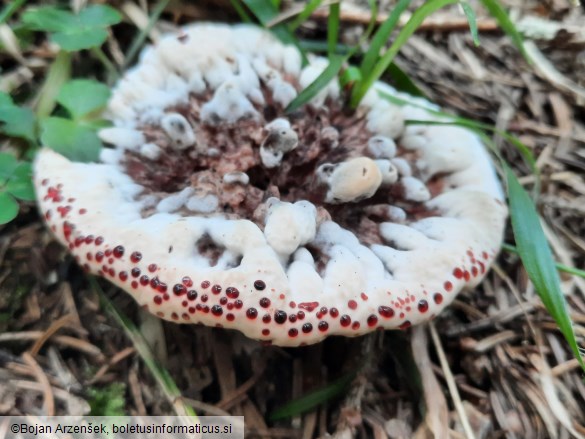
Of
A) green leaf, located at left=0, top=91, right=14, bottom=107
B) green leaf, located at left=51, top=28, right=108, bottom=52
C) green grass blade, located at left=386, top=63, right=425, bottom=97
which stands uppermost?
green grass blade, located at left=386, top=63, right=425, bottom=97

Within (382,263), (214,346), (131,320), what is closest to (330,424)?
(214,346)

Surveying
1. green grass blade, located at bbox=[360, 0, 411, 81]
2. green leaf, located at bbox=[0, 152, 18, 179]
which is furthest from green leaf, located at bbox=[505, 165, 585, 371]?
green leaf, located at bbox=[0, 152, 18, 179]

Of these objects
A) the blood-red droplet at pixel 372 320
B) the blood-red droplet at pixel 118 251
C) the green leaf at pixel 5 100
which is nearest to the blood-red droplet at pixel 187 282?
the blood-red droplet at pixel 118 251

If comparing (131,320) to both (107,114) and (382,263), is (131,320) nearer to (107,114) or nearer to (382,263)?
(107,114)

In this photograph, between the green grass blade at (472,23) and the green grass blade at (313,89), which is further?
the green grass blade at (313,89)

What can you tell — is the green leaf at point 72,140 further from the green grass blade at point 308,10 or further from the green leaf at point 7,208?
the green grass blade at point 308,10

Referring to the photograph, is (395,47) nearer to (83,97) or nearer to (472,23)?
(472,23)

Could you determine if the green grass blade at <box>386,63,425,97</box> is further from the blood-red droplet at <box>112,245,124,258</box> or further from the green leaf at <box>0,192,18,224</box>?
the green leaf at <box>0,192,18,224</box>
